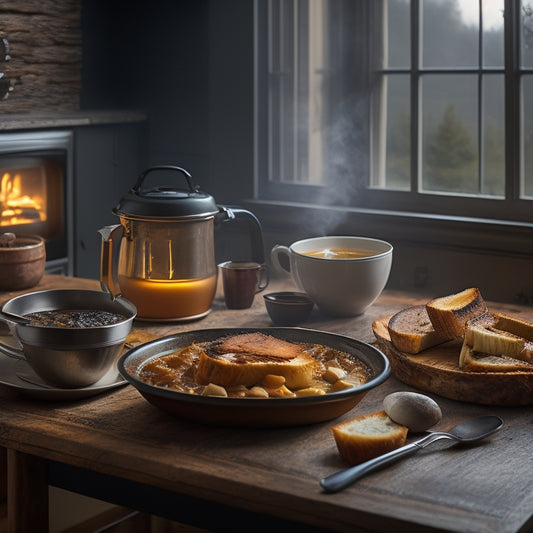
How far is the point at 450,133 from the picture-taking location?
2.89 metres

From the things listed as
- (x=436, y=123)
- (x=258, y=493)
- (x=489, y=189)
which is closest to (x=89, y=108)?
(x=436, y=123)

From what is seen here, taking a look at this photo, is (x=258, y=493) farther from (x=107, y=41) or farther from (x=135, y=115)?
(x=107, y=41)

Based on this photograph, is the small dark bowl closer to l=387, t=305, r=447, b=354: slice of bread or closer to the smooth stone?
l=387, t=305, r=447, b=354: slice of bread

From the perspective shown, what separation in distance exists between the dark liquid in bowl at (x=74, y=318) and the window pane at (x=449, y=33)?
1917 mm

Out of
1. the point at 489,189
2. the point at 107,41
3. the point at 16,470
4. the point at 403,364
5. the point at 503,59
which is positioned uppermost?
the point at 107,41

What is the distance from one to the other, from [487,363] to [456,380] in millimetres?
59

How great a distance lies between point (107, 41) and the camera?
3527 mm

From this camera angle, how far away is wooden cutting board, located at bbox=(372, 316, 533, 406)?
47.9 inches

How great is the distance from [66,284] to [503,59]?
5.31ft

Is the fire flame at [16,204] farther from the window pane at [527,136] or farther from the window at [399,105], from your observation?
the window pane at [527,136]

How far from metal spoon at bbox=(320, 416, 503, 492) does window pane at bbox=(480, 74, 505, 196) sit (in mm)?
1798

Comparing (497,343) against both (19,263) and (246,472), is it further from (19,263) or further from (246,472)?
(19,263)

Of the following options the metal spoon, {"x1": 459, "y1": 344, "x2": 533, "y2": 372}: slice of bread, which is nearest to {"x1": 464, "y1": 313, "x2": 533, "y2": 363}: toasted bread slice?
{"x1": 459, "y1": 344, "x2": 533, "y2": 372}: slice of bread

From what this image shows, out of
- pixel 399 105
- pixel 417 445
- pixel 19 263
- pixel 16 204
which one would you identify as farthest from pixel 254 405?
pixel 16 204
